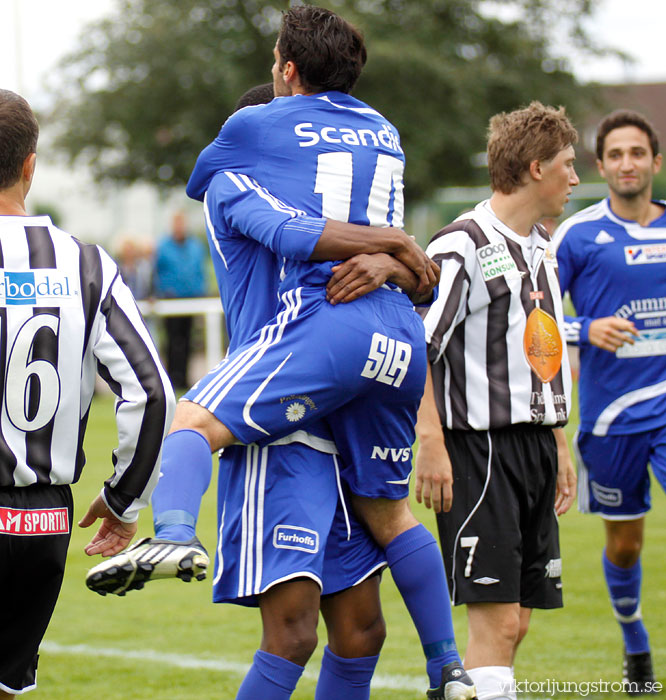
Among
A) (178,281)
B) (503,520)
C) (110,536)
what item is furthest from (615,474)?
(178,281)

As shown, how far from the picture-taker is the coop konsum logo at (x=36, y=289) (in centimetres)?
307

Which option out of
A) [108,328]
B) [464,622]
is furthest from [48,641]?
[108,328]

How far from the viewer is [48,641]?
5.99m

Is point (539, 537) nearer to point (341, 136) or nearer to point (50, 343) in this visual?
point (341, 136)

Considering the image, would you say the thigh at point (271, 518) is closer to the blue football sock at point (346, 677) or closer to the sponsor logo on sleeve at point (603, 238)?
the blue football sock at point (346, 677)

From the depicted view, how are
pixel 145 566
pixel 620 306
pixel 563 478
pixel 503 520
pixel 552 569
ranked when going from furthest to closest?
pixel 620 306 → pixel 563 478 → pixel 552 569 → pixel 503 520 → pixel 145 566

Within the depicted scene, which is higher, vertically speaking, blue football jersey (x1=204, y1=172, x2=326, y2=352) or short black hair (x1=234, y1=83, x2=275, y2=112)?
short black hair (x1=234, y1=83, x2=275, y2=112)

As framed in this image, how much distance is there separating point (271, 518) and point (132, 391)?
559 mm

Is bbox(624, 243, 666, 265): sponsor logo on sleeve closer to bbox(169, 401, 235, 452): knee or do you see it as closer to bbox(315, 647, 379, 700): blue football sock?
bbox(315, 647, 379, 700): blue football sock

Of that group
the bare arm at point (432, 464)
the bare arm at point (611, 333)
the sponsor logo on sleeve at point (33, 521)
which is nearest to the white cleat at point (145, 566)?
the sponsor logo on sleeve at point (33, 521)

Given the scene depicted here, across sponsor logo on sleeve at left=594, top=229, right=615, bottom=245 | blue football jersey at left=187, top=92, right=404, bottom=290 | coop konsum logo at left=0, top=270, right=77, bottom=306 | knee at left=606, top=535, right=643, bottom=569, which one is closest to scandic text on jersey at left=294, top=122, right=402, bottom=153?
blue football jersey at left=187, top=92, right=404, bottom=290

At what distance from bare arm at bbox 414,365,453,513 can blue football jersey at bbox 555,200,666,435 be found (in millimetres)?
1372

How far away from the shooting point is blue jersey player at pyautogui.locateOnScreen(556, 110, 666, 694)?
17.2 ft

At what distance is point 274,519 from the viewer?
3.40 metres
